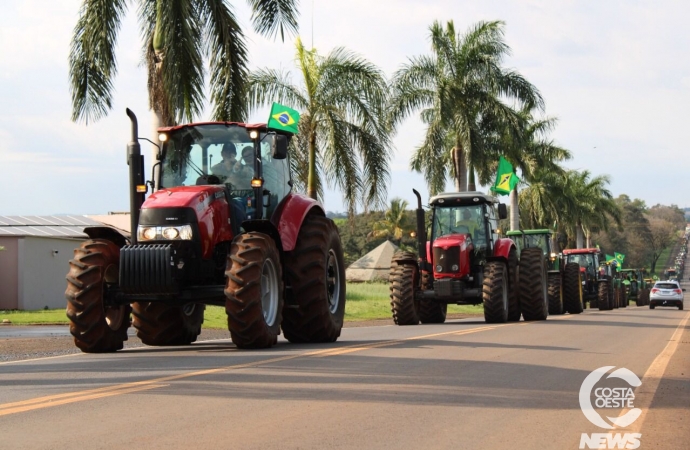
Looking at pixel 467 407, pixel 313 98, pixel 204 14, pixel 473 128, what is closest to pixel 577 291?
pixel 473 128

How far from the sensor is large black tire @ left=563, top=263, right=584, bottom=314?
33406 mm

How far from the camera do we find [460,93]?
37.6 metres

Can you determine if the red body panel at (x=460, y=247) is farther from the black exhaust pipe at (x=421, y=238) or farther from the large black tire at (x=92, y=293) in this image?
the large black tire at (x=92, y=293)

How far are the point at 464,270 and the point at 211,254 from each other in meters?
10.9

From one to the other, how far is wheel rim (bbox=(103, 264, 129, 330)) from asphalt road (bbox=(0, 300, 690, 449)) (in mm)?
460

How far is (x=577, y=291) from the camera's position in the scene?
109 ft

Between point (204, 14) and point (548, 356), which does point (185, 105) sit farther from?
point (548, 356)

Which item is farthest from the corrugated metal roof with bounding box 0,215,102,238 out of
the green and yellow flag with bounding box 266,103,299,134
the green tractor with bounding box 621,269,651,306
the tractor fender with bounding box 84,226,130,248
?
the green tractor with bounding box 621,269,651,306

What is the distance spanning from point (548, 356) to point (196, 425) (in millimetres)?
6596

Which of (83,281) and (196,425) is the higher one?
(83,281)

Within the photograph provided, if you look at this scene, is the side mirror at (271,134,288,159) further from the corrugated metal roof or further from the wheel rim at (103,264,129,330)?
the corrugated metal roof

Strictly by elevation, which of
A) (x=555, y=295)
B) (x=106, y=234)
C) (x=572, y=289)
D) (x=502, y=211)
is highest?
(x=502, y=211)

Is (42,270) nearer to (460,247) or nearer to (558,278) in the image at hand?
(558,278)

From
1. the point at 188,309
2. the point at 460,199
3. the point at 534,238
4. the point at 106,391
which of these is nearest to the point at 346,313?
the point at 534,238
